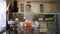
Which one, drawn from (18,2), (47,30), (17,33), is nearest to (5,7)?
(18,2)

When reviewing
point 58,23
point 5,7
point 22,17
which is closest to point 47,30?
point 58,23

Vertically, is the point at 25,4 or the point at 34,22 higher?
the point at 25,4

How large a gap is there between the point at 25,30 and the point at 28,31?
2 cm

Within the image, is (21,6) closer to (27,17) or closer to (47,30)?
(27,17)

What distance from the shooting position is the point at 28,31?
1.48 metres

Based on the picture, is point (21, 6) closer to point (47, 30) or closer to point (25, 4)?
point (25, 4)

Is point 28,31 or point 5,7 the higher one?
point 5,7

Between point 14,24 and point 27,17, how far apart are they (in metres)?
0.11

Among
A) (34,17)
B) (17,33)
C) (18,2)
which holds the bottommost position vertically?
(17,33)

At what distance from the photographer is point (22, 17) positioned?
1468 millimetres

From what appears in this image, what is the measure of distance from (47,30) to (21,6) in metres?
0.26

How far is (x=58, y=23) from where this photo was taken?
4.76 ft

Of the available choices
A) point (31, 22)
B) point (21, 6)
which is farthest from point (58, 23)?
point (21, 6)

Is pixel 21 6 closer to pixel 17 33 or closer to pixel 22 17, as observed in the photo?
pixel 22 17
